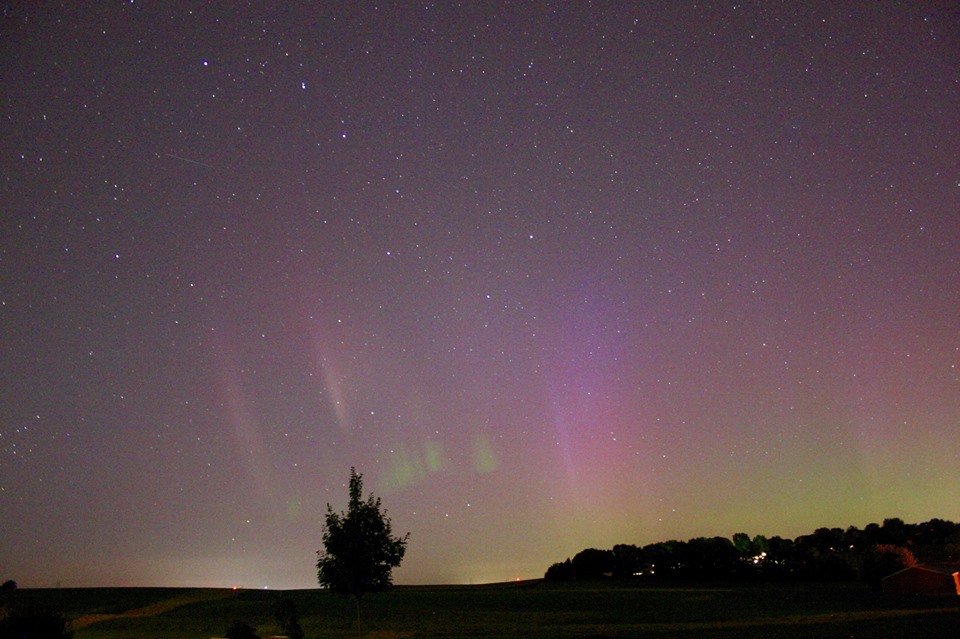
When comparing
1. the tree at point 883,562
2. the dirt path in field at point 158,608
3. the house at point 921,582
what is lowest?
the house at point 921,582

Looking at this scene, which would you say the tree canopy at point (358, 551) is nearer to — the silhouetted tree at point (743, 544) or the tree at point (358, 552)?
the tree at point (358, 552)

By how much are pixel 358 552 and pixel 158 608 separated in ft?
129

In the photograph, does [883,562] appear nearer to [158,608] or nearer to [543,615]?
[543,615]

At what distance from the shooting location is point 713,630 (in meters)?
35.4

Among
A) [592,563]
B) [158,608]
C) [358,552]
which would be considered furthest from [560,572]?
[358,552]

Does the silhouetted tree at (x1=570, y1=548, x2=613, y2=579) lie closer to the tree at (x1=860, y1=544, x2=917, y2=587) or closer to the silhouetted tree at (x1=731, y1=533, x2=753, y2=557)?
the silhouetted tree at (x1=731, y1=533, x2=753, y2=557)

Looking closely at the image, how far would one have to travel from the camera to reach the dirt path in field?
174 ft

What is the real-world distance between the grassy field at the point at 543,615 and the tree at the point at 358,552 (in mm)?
3984

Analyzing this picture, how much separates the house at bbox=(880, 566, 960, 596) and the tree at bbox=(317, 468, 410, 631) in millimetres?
50856

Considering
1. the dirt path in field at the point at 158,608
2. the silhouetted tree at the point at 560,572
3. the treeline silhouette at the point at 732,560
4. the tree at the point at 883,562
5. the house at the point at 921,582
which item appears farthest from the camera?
the silhouetted tree at the point at 560,572

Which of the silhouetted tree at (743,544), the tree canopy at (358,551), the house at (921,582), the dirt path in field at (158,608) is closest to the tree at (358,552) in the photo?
the tree canopy at (358,551)

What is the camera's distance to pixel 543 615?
4819 centimetres

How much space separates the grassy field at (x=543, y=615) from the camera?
34.9 metres

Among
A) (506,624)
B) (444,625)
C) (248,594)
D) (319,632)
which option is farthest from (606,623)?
(248,594)
